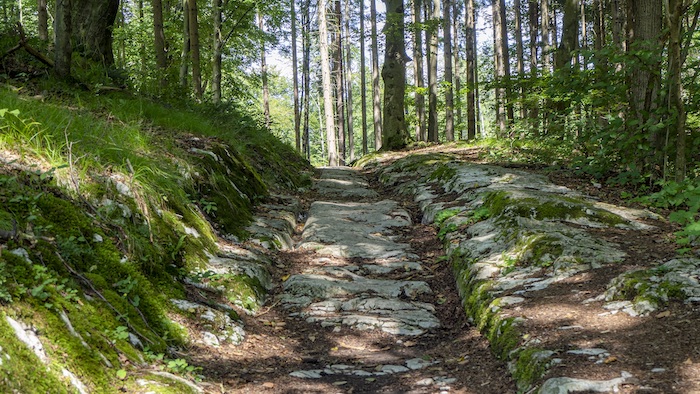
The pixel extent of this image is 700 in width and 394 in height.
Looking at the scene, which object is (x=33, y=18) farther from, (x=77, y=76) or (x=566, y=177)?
(x=566, y=177)

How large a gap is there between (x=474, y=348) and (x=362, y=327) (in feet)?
3.30

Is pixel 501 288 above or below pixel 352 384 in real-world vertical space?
above

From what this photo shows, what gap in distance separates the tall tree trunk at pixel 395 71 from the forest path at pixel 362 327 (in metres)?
8.62

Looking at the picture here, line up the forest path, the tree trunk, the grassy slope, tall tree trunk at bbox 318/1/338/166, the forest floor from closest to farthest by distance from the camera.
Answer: the grassy slope → the forest floor → the forest path → the tree trunk → tall tree trunk at bbox 318/1/338/166

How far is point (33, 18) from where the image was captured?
1143 inches

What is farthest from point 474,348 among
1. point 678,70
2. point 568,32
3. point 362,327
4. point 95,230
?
point 568,32

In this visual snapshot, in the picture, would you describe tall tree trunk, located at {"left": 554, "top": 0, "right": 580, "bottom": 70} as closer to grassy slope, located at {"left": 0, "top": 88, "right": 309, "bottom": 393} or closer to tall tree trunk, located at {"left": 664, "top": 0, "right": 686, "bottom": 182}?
tall tree trunk, located at {"left": 664, "top": 0, "right": 686, "bottom": 182}

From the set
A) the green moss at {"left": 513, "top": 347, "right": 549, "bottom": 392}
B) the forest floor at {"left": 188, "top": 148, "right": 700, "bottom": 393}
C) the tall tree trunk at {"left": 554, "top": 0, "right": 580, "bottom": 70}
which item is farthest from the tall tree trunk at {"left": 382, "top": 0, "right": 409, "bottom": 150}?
the green moss at {"left": 513, "top": 347, "right": 549, "bottom": 392}

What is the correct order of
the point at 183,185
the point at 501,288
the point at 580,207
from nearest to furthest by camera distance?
the point at 501,288 → the point at 183,185 → the point at 580,207

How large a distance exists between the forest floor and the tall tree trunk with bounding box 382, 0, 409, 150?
1075cm

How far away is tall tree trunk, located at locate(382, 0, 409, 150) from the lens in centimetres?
1430

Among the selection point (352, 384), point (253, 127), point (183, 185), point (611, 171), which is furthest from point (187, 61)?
point (352, 384)

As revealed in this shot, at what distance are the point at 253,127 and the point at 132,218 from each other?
26.4ft

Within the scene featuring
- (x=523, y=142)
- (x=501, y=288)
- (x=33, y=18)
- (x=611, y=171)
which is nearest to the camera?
(x=501, y=288)
